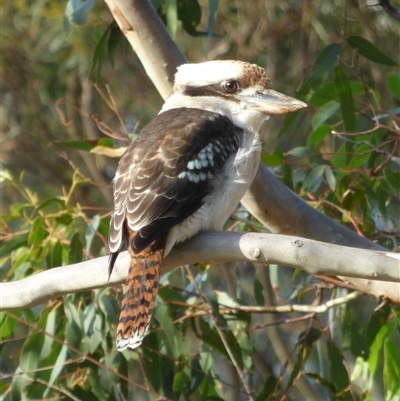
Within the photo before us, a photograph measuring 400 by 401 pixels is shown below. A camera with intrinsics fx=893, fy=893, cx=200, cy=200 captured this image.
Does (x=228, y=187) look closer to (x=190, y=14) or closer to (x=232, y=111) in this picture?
(x=232, y=111)

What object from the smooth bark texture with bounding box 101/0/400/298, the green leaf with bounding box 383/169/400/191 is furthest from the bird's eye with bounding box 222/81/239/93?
the green leaf with bounding box 383/169/400/191

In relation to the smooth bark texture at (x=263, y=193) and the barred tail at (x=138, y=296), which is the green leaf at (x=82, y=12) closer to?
the smooth bark texture at (x=263, y=193)

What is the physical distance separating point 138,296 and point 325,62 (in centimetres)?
116

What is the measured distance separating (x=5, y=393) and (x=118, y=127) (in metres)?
2.16

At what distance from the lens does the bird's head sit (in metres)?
2.42

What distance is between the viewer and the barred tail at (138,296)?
2041mm

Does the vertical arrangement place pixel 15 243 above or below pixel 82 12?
below

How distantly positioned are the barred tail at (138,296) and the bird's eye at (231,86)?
60cm

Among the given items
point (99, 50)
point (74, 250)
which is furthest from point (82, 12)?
point (74, 250)

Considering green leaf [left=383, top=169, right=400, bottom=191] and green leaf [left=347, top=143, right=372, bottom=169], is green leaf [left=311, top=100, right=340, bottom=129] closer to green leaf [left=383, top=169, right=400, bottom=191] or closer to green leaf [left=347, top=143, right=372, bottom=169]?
green leaf [left=347, top=143, right=372, bottom=169]

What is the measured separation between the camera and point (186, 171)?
2.16 metres

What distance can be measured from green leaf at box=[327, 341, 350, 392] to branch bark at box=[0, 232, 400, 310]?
2.53ft

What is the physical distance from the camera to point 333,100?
9.34 ft

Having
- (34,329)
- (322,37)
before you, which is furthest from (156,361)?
(322,37)
